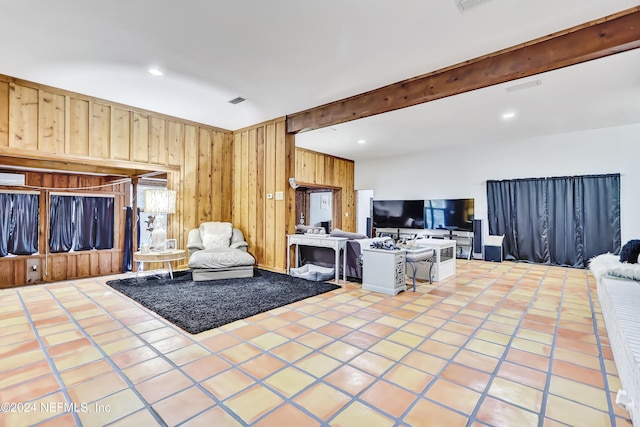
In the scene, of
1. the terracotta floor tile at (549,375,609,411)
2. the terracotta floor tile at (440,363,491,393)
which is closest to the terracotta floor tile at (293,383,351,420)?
the terracotta floor tile at (440,363,491,393)

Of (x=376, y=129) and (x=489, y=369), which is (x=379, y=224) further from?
(x=489, y=369)

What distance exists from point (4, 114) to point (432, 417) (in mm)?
5596

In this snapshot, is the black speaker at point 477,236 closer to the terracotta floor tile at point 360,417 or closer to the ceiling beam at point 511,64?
the ceiling beam at point 511,64

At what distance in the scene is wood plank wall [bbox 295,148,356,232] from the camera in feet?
26.2

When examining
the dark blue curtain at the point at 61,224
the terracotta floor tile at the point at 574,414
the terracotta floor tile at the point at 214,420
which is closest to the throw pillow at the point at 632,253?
the terracotta floor tile at the point at 574,414

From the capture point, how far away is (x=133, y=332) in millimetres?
2516

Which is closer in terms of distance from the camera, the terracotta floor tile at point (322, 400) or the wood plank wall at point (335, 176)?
the terracotta floor tile at point (322, 400)

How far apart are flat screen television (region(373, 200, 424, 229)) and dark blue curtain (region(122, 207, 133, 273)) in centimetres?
639

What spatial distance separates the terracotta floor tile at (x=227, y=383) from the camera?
1.68m

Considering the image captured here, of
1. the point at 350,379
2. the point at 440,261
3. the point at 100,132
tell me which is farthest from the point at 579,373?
the point at 100,132

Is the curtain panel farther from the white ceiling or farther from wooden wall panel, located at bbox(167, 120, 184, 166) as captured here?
wooden wall panel, located at bbox(167, 120, 184, 166)

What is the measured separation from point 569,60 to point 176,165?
564cm

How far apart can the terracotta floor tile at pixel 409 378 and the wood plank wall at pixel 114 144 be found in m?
4.68

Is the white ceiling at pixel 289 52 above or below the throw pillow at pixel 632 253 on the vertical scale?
above
